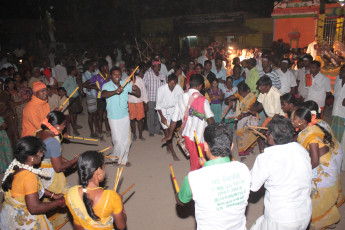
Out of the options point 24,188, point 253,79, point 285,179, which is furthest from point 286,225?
point 253,79

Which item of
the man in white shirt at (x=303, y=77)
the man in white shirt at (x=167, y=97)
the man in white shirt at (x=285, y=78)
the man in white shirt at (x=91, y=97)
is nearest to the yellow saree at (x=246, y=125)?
the man in white shirt at (x=167, y=97)

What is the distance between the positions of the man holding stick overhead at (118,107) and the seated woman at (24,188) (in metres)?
2.43

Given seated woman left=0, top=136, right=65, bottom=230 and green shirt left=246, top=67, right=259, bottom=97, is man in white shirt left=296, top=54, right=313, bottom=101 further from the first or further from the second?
seated woman left=0, top=136, right=65, bottom=230

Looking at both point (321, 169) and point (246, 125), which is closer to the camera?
point (321, 169)

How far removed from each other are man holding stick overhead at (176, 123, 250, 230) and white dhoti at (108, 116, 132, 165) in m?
3.27

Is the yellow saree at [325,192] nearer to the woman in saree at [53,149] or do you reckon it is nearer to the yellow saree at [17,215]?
the woman in saree at [53,149]

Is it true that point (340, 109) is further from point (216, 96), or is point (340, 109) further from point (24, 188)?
point (24, 188)

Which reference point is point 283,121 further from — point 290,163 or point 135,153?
point 135,153

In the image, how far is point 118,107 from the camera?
511cm

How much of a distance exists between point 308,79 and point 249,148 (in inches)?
90.9

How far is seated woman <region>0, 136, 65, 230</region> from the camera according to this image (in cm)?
249

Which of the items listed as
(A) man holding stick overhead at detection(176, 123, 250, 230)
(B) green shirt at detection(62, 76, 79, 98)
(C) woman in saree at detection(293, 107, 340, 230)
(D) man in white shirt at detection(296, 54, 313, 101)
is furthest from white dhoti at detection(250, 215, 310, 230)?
(B) green shirt at detection(62, 76, 79, 98)

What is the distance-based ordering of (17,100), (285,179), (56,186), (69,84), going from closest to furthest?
(285,179) < (56,186) < (17,100) < (69,84)

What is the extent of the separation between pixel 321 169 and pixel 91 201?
2682 mm
